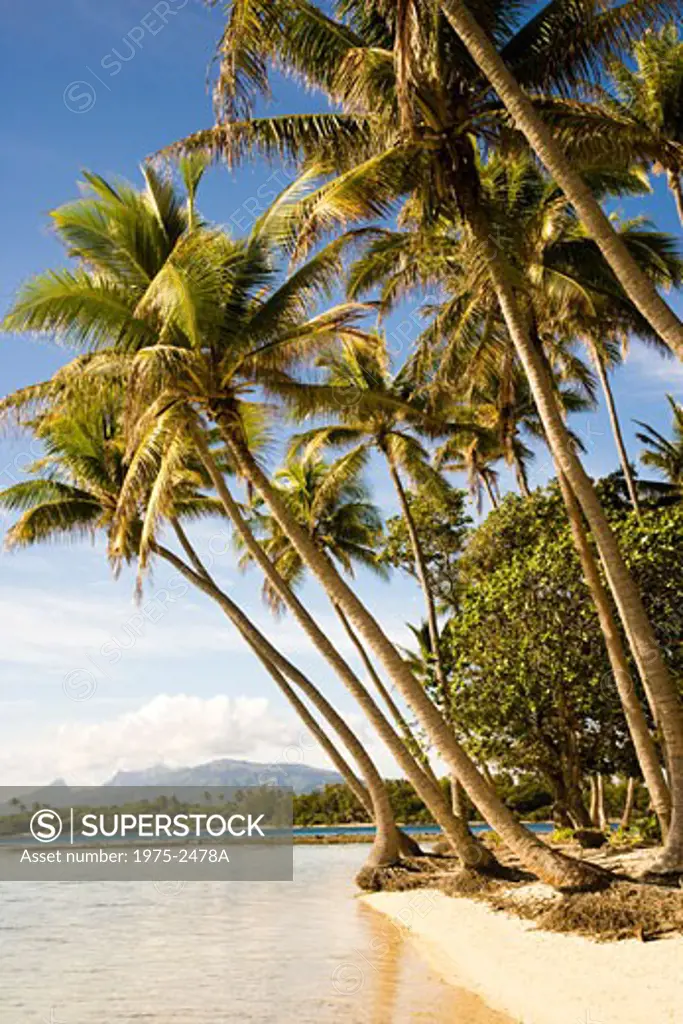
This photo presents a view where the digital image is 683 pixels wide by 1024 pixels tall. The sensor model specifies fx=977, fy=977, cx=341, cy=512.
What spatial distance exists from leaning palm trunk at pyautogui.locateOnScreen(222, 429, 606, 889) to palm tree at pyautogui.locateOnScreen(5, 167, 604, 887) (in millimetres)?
21

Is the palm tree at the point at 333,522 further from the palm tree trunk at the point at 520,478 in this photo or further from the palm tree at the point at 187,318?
the palm tree at the point at 187,318

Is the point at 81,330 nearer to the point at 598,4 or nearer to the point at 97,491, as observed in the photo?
the point at 97,491

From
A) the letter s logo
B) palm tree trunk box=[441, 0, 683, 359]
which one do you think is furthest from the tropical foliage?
the letter s logo

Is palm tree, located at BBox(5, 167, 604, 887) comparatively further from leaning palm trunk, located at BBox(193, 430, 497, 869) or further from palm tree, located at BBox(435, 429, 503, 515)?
palm tree, located at BBox(435, 429, 503, 515)

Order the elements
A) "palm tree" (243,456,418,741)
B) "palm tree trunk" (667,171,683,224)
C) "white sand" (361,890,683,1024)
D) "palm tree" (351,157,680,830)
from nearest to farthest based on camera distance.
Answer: "white sand" (361,890,683,1024)
"palm tree" (351,157,680,830)
"palm tree trunk" (667,171,683,224)
"palm tree" (243,456,418,741)

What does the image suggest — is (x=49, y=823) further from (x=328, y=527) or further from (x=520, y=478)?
(x=520, y=478)

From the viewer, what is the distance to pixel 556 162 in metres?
10.1

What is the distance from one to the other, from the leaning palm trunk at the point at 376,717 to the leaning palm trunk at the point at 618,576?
151 inches

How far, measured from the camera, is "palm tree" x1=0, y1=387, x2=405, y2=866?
60.7 ft

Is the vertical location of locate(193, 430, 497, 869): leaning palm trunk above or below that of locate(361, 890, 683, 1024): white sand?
above

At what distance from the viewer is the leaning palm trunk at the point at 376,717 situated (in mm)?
15031

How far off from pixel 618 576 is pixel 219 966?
21.9 feet

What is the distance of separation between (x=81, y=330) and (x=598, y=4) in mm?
8170

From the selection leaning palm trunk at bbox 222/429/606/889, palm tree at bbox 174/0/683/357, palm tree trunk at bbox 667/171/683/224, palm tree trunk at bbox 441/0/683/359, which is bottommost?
leaning palm trunk at bbox 222/429/606/889
